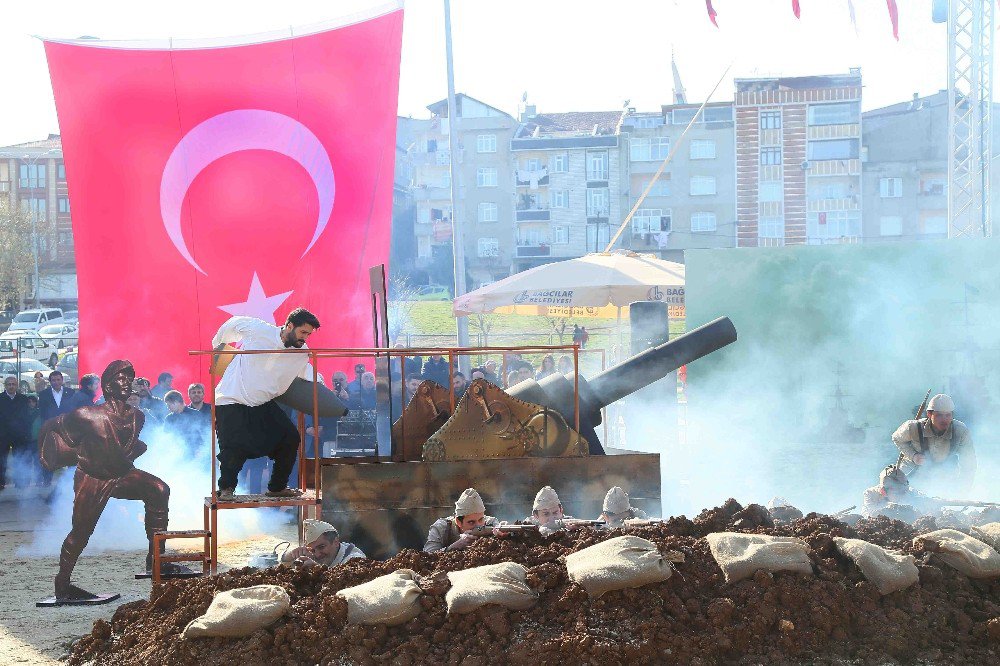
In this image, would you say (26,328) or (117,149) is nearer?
(117,149)

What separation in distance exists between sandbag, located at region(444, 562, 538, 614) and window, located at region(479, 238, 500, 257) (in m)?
50.0

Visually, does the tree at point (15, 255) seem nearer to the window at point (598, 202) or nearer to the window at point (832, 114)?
the window at point (598, 202)

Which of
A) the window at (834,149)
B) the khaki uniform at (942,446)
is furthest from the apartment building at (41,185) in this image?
the khaki uniform at (942,446)

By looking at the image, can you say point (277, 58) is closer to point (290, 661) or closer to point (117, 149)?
point (117, 149)

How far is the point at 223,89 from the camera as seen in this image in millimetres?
14227

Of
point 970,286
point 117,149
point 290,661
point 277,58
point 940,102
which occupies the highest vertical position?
point 940,102

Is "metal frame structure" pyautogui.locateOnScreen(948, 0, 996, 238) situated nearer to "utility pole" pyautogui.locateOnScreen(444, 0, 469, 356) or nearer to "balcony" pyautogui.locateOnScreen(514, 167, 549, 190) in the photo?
"utility pole" pyautogui.locateOnScreen(444, 0, 469, 356)

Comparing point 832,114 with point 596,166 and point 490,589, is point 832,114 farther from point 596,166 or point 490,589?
point 490,589

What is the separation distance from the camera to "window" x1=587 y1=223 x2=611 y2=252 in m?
53.1

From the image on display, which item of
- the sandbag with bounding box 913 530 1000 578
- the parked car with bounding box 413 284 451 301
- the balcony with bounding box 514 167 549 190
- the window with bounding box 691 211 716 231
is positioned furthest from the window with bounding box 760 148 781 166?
the sandbag with bounding box 913 530 1000 578

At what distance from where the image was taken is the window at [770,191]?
157 ft

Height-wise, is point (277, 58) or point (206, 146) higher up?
point (277, 58)

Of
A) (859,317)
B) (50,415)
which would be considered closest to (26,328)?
(50,415)

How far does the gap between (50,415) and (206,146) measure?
12.4 ft
